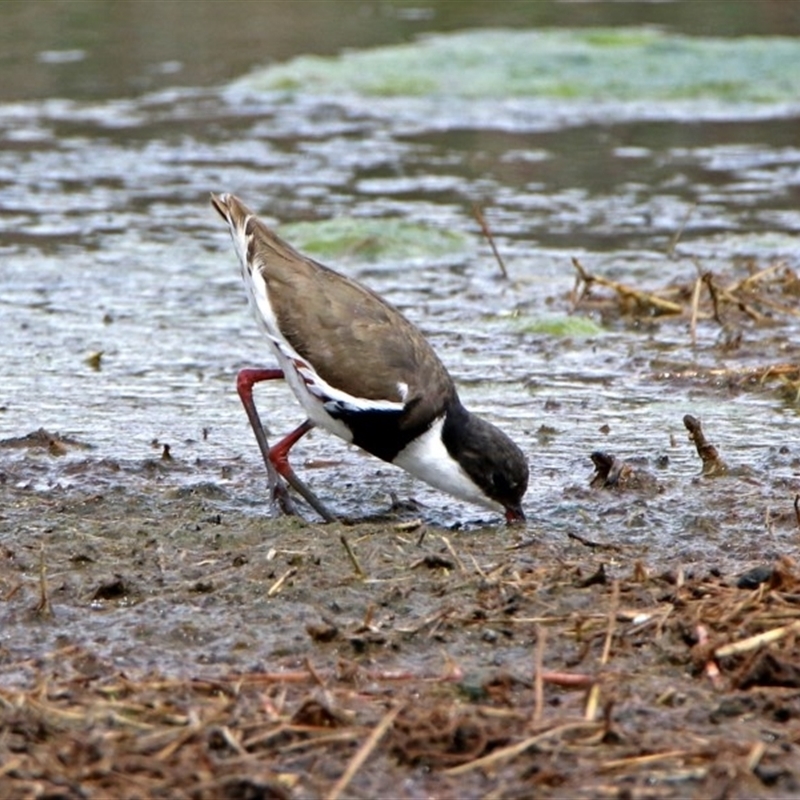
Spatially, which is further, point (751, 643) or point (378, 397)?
point (378, 397)

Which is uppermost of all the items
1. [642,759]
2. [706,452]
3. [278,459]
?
[642,759]

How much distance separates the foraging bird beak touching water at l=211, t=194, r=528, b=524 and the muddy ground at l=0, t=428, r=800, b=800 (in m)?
0.31

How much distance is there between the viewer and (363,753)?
465 cm

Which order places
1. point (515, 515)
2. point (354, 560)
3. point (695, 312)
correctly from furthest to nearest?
1. point (695, 312)
2. point (515, 515)
3. point (354, 560)

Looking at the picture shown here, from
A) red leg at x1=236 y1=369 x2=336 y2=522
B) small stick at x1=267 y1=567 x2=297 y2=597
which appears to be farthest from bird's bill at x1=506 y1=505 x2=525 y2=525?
small stick at x1=267 y1=567 x2=297 y2=597

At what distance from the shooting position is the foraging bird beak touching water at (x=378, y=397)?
23.8 feet

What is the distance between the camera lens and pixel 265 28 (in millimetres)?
22469

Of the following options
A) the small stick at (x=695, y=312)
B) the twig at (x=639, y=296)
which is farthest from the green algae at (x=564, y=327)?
the small stick at (x=695, y=312)

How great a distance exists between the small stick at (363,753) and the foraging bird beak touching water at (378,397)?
246 cm

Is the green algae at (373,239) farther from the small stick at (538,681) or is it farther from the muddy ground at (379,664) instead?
the small stick at (538,681)

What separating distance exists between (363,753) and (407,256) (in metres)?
8.54

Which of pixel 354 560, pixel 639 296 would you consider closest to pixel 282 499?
pixel 354 560

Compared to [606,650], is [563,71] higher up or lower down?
lower down

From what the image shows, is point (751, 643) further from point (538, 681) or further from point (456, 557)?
point (456, 557)
